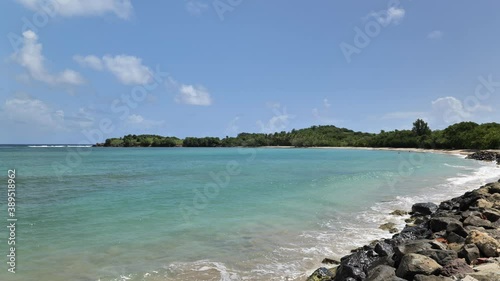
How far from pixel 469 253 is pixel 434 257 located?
3.36 ft

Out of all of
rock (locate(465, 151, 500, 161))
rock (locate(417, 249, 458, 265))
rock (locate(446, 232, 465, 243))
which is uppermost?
rock (locate(465, 151, 500, 161))

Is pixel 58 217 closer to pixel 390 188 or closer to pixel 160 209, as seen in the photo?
pixel 160 209

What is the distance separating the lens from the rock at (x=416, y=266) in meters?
7.19

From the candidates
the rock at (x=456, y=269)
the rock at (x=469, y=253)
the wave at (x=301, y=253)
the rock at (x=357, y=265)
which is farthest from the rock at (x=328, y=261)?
the rock at (x=456, y=269)

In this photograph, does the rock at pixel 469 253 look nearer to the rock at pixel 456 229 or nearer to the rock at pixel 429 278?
the rock at pixel 429 278

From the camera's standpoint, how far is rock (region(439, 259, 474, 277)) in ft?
23.5

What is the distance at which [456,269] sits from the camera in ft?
24.1

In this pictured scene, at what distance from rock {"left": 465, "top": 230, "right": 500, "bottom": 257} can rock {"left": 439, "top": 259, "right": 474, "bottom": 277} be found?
1228mm

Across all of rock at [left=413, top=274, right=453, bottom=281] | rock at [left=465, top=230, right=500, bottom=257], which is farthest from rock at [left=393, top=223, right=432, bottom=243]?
rock at [left=413, top=274, right=453, bottom=281]

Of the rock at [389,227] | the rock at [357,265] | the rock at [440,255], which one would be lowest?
the rock at [389,227]

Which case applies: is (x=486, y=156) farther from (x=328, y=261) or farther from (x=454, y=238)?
(x=328, y=261)

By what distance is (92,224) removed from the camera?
1636 centimetres

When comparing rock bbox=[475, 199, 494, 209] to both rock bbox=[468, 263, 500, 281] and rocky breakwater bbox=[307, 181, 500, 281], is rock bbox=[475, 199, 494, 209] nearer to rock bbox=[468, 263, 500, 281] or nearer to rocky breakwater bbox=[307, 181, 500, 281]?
rocky breakwater bbox=[307, 181, 500, 281]

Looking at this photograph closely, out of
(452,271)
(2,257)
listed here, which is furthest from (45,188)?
(452,271)
